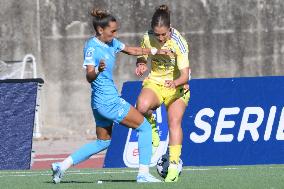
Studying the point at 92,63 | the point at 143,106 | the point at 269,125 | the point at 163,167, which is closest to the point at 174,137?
the point at 163,167

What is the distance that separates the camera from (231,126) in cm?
1614

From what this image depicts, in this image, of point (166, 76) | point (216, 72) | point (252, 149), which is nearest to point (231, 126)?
point (252, 149)

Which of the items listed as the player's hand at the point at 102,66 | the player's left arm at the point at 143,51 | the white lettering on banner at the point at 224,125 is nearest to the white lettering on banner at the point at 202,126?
the white lettering on banner at the point at 224,125

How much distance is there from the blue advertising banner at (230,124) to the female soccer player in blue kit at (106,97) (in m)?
3.60

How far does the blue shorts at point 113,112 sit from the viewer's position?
1223 centimetres

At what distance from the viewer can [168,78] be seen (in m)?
13.1

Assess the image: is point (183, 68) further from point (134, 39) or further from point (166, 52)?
point (134, 39)

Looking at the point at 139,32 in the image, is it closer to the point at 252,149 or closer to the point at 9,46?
the point at 9,46

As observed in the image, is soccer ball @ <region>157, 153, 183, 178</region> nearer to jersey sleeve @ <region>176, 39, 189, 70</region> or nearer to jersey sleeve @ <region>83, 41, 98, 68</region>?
jersey sleeve @ <region>176, 39, 189, 70</region>

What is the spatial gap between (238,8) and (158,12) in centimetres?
1112

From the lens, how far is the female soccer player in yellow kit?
41.7 ft

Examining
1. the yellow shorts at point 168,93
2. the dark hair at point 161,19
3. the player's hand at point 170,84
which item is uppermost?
the dark hair at point 161,19

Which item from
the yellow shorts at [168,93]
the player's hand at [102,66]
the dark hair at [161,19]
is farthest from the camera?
the yellow shorts at [168,93]

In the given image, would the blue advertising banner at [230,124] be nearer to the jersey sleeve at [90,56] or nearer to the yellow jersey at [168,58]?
the yellow jersey at [168,58]
